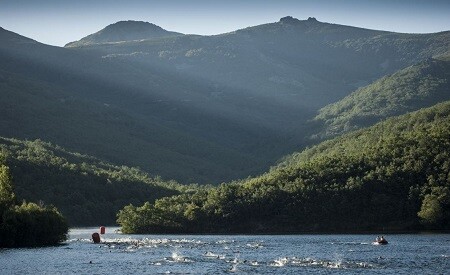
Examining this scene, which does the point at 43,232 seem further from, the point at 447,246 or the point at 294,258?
the point at 447,246

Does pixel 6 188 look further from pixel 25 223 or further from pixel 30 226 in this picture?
pixel 25 223

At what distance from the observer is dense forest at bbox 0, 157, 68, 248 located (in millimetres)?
148625

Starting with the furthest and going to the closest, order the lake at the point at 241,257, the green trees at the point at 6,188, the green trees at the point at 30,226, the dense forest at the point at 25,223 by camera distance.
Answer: the green trees at the point at 6,188 → the green trees at the point at 30,226 → the dense forest at the point at 25,223 → the lake at the point at 241,257

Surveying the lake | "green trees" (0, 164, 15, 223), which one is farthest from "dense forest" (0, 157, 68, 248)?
the lake

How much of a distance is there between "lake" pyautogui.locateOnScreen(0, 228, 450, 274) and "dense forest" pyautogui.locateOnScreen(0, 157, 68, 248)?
3.95 meters

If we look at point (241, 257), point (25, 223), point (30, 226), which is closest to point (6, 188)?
point (30, 226)

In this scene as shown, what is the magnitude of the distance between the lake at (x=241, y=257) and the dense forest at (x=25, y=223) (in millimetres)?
3950

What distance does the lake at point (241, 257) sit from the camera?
11700 cm

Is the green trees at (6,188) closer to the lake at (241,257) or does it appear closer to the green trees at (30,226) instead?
the green trees at (30,226)

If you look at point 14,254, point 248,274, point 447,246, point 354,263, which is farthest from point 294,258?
point 14,254

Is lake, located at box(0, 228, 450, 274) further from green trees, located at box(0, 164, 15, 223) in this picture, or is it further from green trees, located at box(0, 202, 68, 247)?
green trees, located at box(0, 164, 15, 223)

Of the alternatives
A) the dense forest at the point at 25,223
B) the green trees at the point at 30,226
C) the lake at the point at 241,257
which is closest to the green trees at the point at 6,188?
the dense forest at the point at 25,223

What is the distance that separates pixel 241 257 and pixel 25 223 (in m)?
37.9

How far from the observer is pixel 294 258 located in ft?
428
